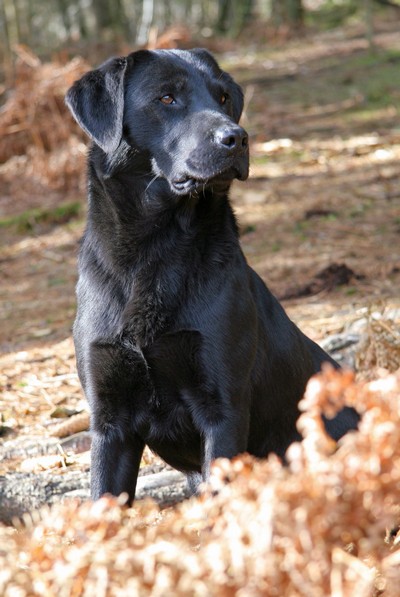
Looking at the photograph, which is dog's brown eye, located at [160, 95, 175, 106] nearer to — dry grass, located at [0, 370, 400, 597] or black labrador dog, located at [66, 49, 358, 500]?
black labrador dog, located at [66, 49, 358, 500]

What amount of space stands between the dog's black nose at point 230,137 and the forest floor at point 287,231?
178 cm

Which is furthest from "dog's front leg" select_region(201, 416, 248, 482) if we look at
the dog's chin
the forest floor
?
the forest floor

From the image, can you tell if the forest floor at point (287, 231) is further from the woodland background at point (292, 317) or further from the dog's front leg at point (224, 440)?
the dog's front leg at point (224, 440)

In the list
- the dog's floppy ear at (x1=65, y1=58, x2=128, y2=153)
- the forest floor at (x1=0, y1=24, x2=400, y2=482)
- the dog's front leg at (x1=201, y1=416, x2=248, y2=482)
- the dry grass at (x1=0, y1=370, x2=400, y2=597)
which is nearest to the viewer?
the dry grass at (x1=0, y1=370, x2=400, y2=597)

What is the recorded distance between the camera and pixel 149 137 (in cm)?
379

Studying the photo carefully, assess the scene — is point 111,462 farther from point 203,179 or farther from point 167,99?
point 167,99

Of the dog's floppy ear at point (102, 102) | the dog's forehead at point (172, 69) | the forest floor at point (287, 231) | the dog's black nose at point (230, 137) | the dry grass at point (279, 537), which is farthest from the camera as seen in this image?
the forest floor at point (287, 231)

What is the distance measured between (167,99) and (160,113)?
77mm

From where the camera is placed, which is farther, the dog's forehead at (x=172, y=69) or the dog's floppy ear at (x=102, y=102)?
the dog's forehead at (x=172, y=69)

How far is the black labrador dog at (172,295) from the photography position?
346cm

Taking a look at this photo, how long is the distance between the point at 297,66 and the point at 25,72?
309 inches

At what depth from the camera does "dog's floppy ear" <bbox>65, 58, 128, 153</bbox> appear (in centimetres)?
373

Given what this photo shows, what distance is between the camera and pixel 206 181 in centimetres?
361

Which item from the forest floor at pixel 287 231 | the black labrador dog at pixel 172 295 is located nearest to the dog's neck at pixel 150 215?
Result: the black labrador dog at pixel 172 295
